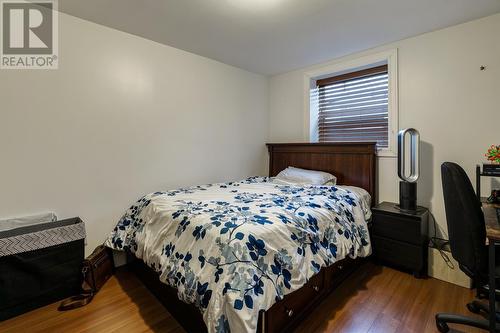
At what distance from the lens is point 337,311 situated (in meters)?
1.81

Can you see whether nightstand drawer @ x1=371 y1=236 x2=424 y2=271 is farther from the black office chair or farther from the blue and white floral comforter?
the black office chair

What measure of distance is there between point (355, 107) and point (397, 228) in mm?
1587

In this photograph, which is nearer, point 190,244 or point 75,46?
point 190,244

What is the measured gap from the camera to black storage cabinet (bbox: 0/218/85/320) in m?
1.71

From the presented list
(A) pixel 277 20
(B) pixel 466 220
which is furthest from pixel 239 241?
(A) pixel 277 20

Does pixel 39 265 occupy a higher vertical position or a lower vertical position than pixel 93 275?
higher

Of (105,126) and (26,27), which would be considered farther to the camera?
(105,126)

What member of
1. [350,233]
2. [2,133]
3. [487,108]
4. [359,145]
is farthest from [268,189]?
[2,133]

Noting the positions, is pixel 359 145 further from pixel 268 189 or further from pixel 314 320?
pixel 314 320

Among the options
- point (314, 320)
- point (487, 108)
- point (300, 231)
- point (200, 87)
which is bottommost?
point (314, 320)

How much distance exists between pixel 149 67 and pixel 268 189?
1.83 meters

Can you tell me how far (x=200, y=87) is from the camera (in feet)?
9.98

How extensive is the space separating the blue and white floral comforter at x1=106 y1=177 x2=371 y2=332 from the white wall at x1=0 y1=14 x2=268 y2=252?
16.0 inches

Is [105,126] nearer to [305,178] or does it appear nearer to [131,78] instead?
[131,78]
